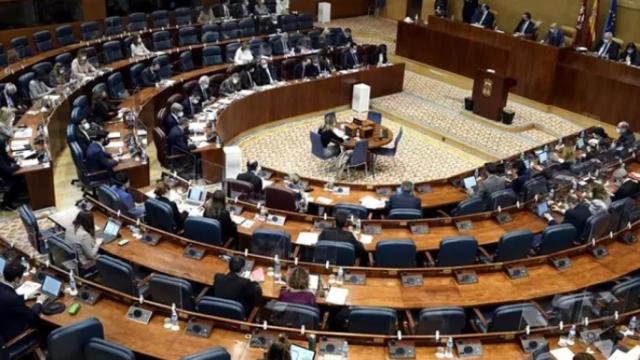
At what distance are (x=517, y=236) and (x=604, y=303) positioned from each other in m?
1.72

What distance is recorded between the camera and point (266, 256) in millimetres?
9039

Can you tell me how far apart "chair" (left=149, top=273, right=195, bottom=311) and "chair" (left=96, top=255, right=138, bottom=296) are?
0.38 meters

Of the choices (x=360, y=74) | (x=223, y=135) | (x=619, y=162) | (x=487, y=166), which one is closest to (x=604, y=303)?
(x=487, y=166)

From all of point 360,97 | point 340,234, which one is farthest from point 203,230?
point 360,97

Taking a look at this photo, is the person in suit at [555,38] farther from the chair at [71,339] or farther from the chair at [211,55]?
the chair at [71,339]

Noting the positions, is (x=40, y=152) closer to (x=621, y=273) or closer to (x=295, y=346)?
(x=295, y=346)

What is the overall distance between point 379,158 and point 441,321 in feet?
27.5

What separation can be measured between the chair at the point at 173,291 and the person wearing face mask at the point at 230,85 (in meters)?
8.66

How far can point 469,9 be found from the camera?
75.4 feet

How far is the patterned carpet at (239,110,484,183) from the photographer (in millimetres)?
14742

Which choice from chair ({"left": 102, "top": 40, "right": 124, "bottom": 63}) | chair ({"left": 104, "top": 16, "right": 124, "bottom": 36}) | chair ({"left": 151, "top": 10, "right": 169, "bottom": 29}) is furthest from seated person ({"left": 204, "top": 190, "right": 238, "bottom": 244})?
chair ({"left": 151, "top": 10, "right": 169, "bottom": 29})

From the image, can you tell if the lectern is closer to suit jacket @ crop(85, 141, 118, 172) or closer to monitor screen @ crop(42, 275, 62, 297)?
suit jacket @ crop(85, 141, 118, 172)

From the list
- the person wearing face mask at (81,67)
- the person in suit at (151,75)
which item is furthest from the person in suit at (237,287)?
the person wearing face mask at (81,67)

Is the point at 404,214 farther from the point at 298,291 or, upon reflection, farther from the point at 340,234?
the point at 298,291
